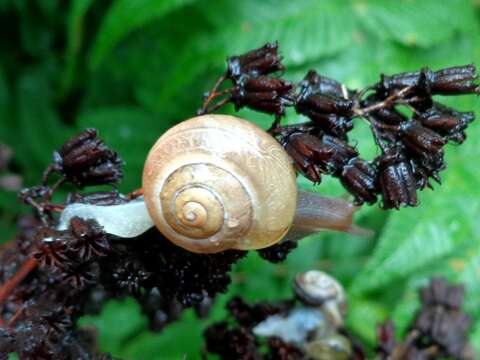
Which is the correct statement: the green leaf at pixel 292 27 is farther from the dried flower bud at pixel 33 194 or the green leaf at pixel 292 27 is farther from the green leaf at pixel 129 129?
the dried flower bud at pixel 33 194

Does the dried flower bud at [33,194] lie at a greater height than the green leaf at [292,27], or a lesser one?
lesser

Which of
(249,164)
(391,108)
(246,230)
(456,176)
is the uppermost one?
(456,176)

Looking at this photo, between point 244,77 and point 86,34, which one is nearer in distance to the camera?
point 244,77

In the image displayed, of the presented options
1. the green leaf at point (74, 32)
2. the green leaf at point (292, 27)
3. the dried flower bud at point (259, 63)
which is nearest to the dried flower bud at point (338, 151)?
the dried flower bud at point (259, 63)

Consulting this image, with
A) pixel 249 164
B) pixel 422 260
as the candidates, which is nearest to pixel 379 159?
pixel 249 164

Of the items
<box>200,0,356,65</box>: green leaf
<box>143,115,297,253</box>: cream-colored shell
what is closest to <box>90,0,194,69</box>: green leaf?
<box>200,0,356,65</box>: green leaf

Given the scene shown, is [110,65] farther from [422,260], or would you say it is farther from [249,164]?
[249,164]
